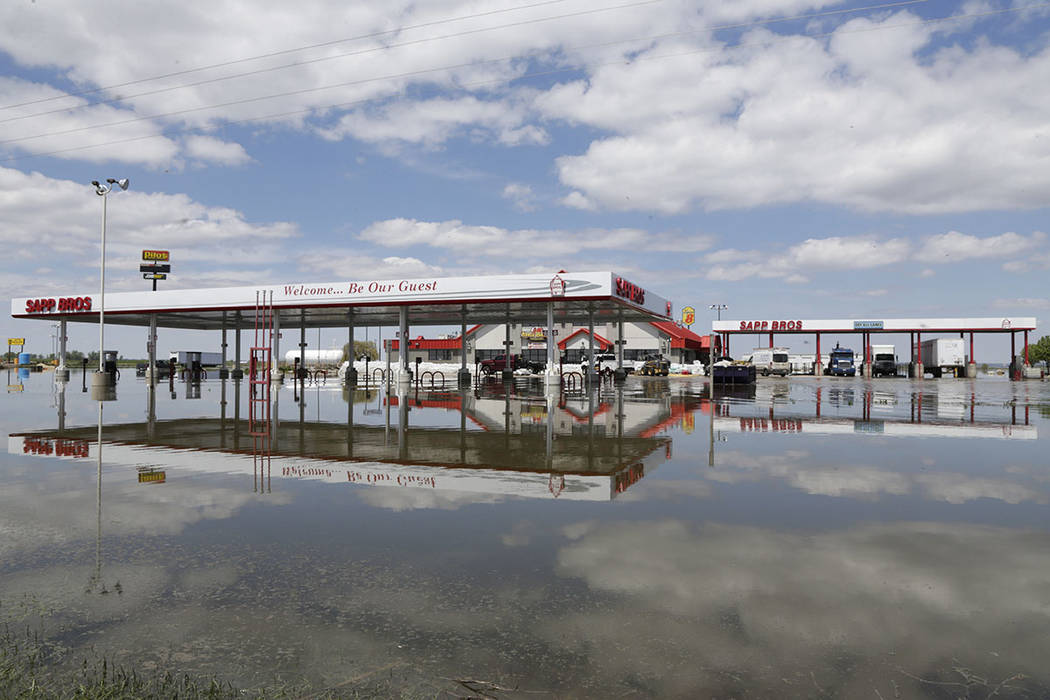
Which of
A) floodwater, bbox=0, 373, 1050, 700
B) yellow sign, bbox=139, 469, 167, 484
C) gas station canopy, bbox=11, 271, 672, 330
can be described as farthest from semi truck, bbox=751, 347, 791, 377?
yellow sign, bbox=139, 469, 167, 484

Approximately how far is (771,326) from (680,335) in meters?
13.1

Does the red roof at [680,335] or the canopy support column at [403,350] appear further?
the red roof at [680,335]

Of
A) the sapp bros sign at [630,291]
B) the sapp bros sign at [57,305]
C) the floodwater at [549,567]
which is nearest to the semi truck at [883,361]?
the sapp bros sign at [630,291]

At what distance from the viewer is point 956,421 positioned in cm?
1809

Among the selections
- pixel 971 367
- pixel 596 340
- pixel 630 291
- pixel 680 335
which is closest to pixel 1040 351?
pixel 971 367

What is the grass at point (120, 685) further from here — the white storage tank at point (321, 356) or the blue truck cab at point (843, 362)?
the white storage tank at point (321, 356)

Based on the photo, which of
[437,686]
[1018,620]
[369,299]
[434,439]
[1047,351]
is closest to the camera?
[437,686]

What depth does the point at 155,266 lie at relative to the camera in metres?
67.4

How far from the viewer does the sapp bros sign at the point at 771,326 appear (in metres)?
65.6

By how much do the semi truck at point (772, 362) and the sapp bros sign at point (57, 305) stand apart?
193 ft

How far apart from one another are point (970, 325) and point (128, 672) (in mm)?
74729

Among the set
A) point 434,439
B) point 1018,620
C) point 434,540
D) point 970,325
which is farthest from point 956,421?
point 970,325

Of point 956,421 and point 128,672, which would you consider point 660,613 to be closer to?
point 128,672

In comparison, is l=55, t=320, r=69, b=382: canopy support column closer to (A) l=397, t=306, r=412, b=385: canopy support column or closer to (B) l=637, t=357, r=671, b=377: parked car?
(A) l=397, t=306, r=412, b=385: canopy support column
